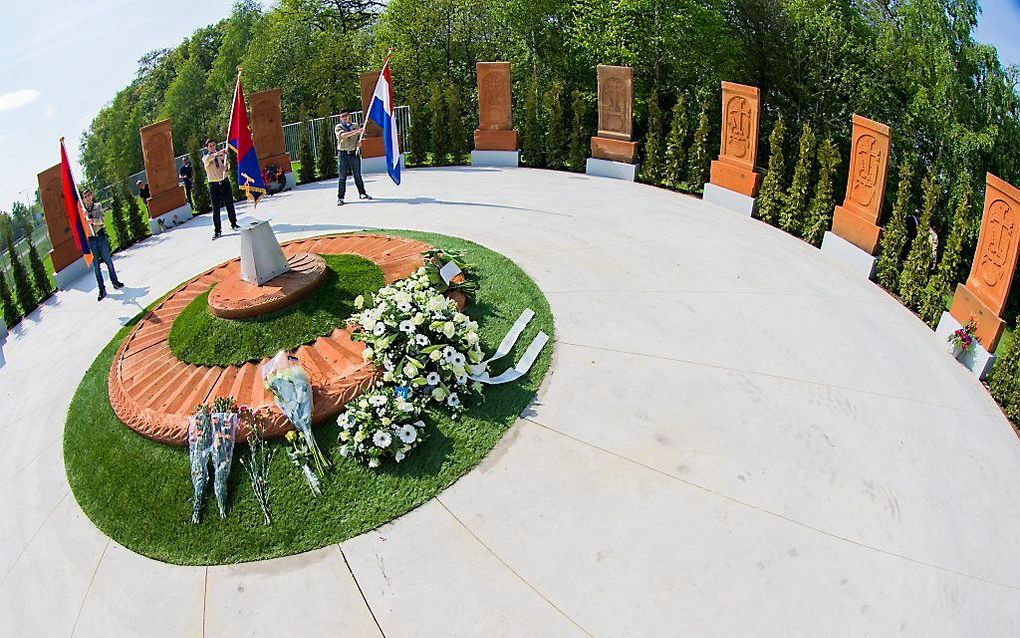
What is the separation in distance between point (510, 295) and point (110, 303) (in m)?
5.89

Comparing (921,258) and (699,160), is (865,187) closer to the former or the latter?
(921,258)

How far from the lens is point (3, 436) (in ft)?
24.9

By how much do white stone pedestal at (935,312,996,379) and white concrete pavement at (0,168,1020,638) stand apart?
0.37 ft

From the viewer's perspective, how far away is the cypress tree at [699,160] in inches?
496

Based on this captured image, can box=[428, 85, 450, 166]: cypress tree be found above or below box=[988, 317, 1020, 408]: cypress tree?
above

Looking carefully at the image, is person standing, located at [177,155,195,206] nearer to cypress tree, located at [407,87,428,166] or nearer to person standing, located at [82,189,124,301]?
person standing, located at [82,189,124,301]

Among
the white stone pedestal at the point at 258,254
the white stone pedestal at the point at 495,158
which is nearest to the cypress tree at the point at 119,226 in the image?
the white stone pedestal at the point at 258,254

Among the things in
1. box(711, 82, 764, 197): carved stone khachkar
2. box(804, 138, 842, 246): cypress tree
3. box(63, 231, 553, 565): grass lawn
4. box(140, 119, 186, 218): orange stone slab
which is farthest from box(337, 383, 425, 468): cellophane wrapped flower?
box(140, 119, 186, 218): orange stone slab

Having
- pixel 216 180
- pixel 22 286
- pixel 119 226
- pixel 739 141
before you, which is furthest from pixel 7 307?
pixel 739 141

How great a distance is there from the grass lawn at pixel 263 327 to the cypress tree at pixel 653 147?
6985 millimetres

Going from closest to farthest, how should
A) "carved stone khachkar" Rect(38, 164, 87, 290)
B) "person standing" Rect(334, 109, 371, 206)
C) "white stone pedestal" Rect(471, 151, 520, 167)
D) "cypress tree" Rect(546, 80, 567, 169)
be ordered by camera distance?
"carved stone khachkar" Rect(38, 164, 87, 290) < "person standing" Rect(334, 109, 371, 206) < "cypress tree" Rect(546, 80, 567, 169) < "white stone pedestal" Rect(471, 151, 520, 167)

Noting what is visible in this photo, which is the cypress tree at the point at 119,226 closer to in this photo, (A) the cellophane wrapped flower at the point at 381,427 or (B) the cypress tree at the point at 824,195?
(A) the cellophane wrapped flower at the point at 381,427

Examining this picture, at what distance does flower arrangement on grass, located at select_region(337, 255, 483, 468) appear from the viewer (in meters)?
6.48

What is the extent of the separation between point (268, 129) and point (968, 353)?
1271cm
